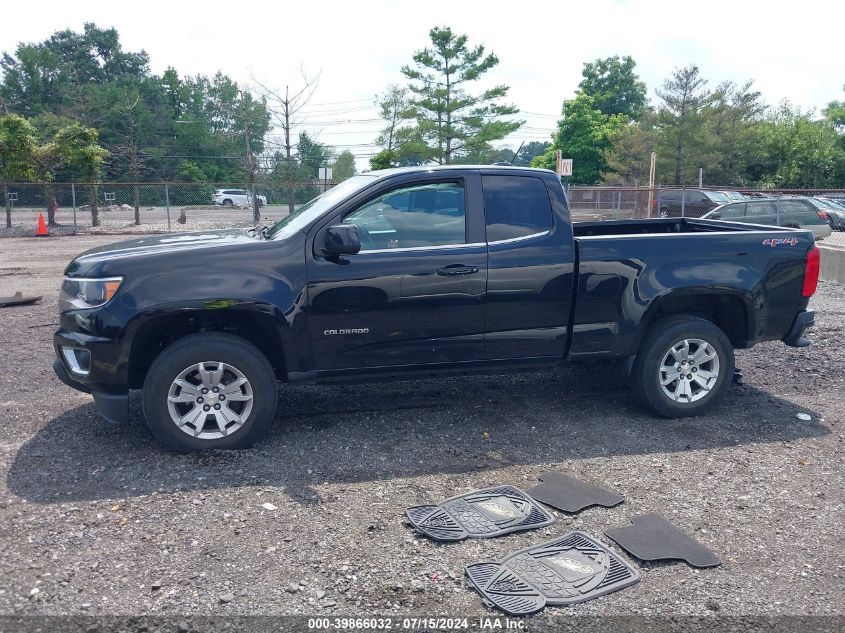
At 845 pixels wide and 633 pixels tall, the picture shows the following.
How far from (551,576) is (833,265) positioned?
41.8 feet

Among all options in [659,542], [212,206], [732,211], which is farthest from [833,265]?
[212,206]

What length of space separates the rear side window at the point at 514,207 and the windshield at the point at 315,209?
36.7 inches

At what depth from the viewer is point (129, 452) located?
5344mm

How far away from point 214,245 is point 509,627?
131 inches

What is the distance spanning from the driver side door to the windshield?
19cm

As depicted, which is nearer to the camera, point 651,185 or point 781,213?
point 781,213

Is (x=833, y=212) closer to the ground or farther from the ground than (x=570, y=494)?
farther from the ground

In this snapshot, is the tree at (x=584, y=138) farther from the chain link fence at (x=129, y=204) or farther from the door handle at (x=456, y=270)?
the door handle at (x=456, y=270)

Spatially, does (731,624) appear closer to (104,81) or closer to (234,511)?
(234,511)

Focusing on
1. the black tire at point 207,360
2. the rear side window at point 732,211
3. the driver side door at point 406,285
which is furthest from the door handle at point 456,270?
the rear side window at point 732,211

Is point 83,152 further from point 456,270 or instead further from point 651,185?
point 456,270

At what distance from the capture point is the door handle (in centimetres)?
560

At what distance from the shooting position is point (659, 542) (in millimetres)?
4137

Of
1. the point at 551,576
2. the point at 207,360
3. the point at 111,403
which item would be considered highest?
the point at 207,360
